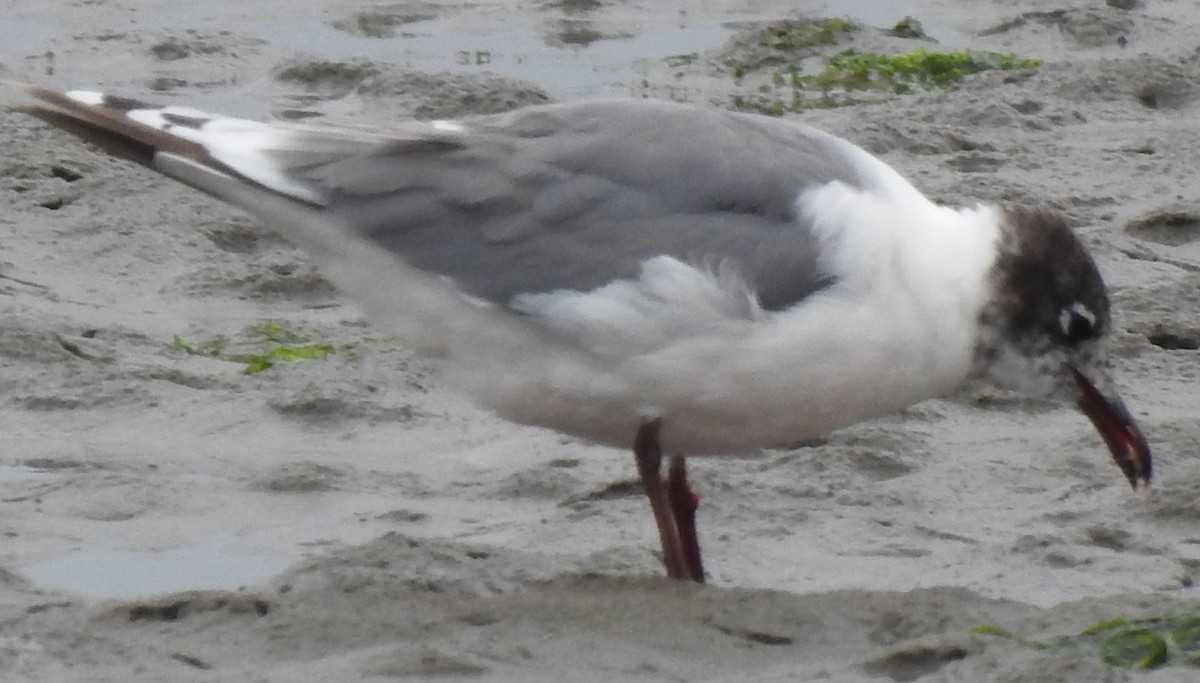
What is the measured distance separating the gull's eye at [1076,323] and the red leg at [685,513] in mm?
1033

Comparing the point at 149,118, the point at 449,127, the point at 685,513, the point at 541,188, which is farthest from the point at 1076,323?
the point at 149,118

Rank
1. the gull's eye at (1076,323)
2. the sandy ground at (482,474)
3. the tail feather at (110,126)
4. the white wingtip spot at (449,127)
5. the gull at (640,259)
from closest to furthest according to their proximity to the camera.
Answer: the sandy ground at (482,474) → the gull at (640,259) → the tail feather at (110,126) → the white wingtip spot at (449,127) → the gull's eye at (1076,323)

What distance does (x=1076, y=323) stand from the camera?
6055 mm

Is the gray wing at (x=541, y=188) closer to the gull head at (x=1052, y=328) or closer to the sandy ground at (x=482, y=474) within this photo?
the gull head at (x=1052, y=328)

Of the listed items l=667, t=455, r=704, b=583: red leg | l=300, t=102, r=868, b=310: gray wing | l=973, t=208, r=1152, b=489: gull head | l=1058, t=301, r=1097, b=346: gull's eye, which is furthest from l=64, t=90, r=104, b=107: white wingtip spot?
l=1058, t=301, r=1097, b=346: gull's eye

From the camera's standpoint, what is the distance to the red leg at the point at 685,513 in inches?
233

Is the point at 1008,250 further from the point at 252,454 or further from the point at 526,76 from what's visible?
the point at 526,76

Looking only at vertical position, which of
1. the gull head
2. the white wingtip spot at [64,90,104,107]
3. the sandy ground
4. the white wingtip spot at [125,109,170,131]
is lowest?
the sandy ground

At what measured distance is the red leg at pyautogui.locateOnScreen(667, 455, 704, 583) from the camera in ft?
19.4

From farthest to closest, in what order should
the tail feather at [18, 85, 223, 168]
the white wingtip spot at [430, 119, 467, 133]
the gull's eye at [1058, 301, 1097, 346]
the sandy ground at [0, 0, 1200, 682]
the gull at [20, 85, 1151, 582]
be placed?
the gull's eye at [1058, 301, 1097, 346]
the white wingtip spot at [430, 119, 467, 133]
the tail feather at [18, 85, 223, 168]
the gull at [20, 85, 1151, 582]
the sandy ground at [0, 0, 1200, 682]

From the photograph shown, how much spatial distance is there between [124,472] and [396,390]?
1021 millimetres

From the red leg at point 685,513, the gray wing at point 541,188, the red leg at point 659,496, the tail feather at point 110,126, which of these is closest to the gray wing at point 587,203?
the gray wing at point 541,188

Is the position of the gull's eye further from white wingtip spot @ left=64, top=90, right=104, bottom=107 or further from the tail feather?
white wingtip spot @ left=64, top=90, right=104, bottom=107

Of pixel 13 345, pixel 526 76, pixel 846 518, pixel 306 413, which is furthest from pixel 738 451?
pixel 526 76
